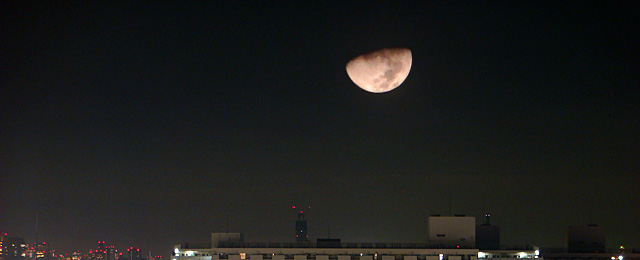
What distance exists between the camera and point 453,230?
500 feet

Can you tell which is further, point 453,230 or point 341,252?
point 453,230

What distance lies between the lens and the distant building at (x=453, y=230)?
15162 cm

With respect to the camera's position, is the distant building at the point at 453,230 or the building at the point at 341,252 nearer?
the building at the point at 341,252

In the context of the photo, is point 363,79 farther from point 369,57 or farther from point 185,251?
point 185,251

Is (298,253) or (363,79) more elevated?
(363,79)

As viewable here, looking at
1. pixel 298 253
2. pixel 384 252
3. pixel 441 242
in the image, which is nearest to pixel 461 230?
→ pixel 441 242

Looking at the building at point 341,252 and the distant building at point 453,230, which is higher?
the distant building at point 453,230

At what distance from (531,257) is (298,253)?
41.0 m

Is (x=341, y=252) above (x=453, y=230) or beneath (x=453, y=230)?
beneath

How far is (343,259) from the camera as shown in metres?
146

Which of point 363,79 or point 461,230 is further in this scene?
point 363,79

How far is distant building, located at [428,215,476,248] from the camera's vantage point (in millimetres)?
151625

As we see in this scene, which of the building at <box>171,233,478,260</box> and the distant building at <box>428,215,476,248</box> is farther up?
the distant building at <box>428,215,476,248</box>

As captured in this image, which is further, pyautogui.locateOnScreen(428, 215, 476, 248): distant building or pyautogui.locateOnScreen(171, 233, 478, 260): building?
pyautogui.locateOnScreen(428, 215, 476, 248): distant building
